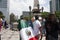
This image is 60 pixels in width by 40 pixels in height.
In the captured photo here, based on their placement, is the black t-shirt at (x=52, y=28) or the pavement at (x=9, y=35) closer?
the black t-shirt at (x=52, y=28)

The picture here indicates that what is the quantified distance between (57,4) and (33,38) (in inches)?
3420

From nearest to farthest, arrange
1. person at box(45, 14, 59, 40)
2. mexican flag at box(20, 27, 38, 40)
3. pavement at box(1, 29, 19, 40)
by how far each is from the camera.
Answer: mexican flag at box(20, 27, 38, 40) < person at box(45, 14, 59, 40) < pavement at box(1, 29, 19, 40)

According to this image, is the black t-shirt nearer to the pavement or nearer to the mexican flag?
the mexican flag

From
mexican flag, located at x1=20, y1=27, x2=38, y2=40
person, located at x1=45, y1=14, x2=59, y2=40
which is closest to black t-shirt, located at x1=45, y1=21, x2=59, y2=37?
person, located at x1=45, y1=14, x2=59, y2=40

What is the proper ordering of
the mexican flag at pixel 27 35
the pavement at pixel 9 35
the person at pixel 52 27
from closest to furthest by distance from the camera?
1. the mexican flag at pixel 27 35
2. the person at pixel 52 27
3. the pavement at pixel 9 35

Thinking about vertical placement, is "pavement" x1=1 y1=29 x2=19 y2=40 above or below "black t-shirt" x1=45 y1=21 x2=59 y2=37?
below

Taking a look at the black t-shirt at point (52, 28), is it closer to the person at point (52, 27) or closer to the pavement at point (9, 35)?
the person at point (52, 27)

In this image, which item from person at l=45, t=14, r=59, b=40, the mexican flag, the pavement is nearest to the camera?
the mexican flag

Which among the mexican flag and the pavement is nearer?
the mexican flag

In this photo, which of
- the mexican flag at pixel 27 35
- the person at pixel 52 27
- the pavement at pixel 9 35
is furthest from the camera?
the pavement at pixel 9 35

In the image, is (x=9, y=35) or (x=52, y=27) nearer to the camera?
(x=52, y=27)

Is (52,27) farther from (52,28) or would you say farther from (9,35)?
(9,35)

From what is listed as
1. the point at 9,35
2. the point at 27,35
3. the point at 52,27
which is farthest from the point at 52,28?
Answer: the point at 9,35

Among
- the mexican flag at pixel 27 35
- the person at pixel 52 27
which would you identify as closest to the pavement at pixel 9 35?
the person at pixel 52 27
